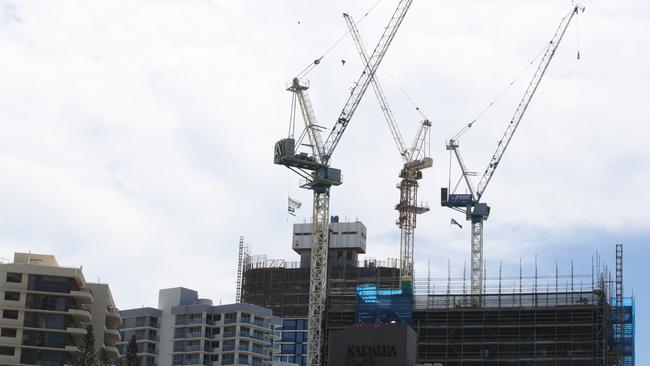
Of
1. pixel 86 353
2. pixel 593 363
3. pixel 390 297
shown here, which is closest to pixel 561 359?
pixel 593 363

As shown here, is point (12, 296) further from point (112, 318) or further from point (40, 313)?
point (112, 318)

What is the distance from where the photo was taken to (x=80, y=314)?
545 ft

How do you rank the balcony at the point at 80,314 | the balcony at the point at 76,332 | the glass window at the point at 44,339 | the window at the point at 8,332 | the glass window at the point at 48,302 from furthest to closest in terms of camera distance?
the balcony at the point at 80,314 → the balcony at the point at 76,332 → the glass window at the point at 48,302 → the glass window at the point at 44,339 → the window at the point at 8,332

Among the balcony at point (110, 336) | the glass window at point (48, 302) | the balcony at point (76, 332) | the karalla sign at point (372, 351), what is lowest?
the karalla sign at point (372, 351)

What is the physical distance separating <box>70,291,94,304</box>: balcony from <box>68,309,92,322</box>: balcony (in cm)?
147

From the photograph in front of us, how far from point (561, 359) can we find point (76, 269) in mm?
62093

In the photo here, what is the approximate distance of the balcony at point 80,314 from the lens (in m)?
165

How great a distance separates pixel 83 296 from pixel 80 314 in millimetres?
2325

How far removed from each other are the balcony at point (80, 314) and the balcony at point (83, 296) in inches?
58.1

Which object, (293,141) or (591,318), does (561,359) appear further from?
(293,141)

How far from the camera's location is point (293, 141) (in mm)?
197625

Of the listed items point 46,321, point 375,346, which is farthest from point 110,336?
point 375,346

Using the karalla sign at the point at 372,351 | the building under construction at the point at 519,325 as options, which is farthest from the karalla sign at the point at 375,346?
the building under construction at the point at 519,325

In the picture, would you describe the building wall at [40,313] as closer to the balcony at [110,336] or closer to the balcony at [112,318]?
the balcony at [110,336]
